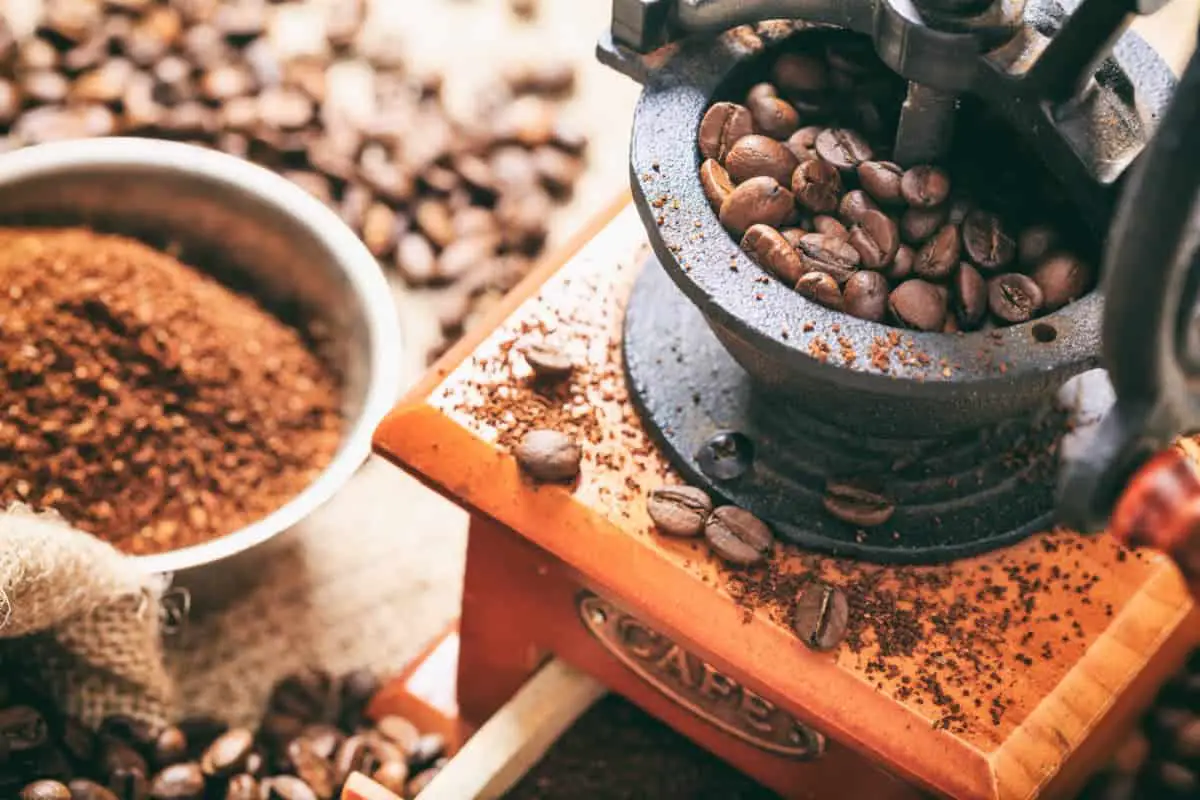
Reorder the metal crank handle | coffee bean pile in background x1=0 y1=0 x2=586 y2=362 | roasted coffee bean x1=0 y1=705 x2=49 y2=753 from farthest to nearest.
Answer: coffee bean pile in background x1=0 y1=0 x2=586 y2=362 < roasted coffee bean x1=0 y1=705 x2=49 y2=753 < the metal crank handle

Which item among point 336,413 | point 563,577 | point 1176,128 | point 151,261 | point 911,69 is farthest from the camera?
point 336,413

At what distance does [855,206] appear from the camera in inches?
40.4

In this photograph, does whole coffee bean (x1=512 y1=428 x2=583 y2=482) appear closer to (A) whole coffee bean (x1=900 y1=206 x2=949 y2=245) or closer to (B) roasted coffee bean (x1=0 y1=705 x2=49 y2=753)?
(A) whole coffee bean (x1=900 y1=206 x2=949 y2=245)

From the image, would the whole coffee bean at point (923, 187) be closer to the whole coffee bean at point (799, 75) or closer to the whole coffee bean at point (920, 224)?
the whole coffee bean at point (920, 224)

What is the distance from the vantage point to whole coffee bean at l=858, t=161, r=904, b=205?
40.2 inches

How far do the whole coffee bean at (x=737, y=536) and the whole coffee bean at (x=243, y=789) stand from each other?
0.63m

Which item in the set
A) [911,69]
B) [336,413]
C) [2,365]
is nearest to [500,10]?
[336,413]

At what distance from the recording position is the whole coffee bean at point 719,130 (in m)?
1.04

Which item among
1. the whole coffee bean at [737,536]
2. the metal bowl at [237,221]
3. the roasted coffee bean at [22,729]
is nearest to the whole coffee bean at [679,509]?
the whole coffee bean at [737,536]

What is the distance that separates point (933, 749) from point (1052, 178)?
431 mm

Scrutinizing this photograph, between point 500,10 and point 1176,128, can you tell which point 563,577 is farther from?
point 500,10

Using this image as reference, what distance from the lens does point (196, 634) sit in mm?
1683

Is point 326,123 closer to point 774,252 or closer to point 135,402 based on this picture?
point 135,402

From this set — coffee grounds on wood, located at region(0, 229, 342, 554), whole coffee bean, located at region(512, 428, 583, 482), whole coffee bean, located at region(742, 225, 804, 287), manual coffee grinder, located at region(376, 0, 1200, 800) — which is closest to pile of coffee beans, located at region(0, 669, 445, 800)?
coffee grounds on wood, located at region(0, 229, 342, 554)
